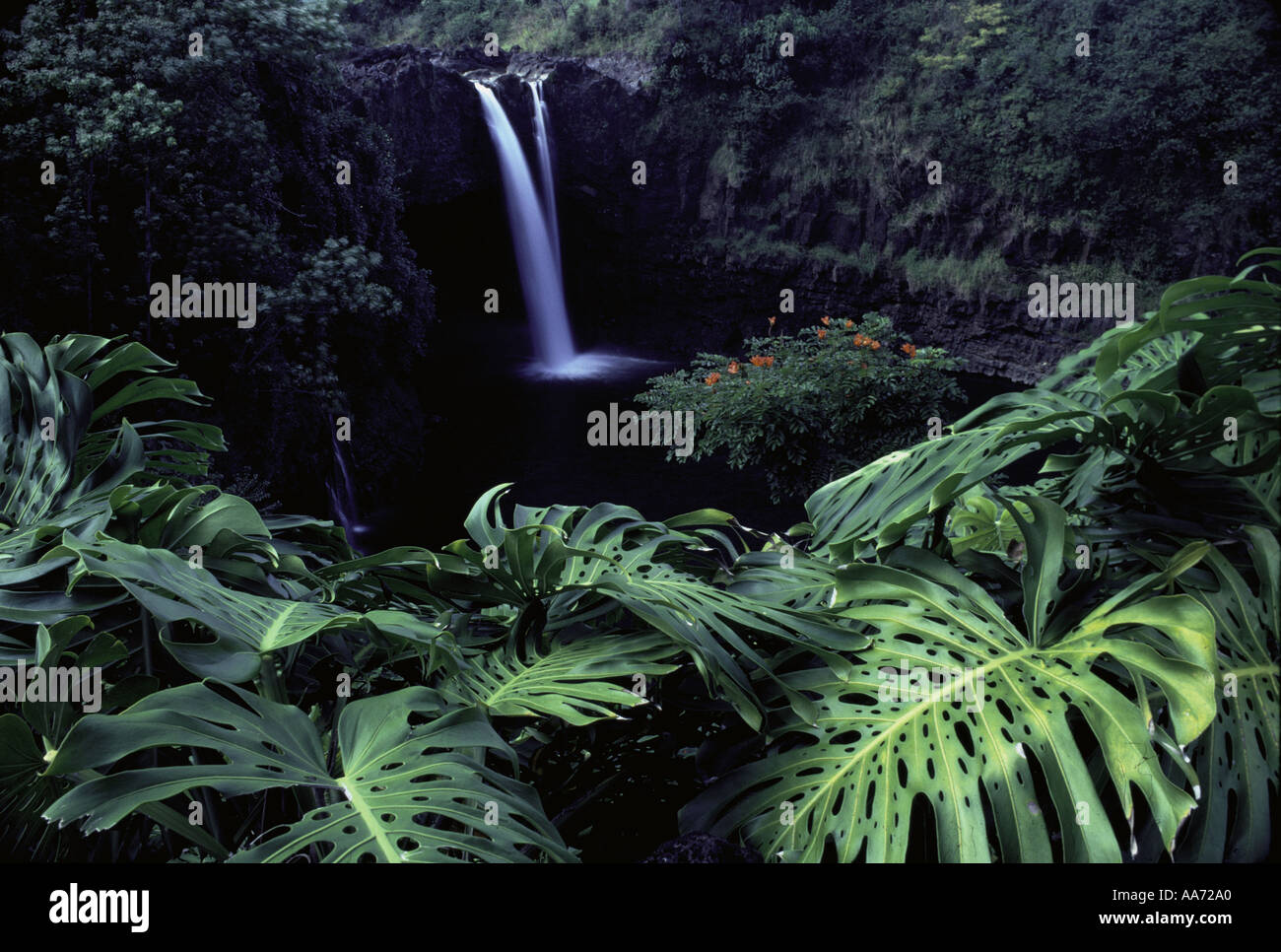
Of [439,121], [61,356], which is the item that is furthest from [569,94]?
[61,356]

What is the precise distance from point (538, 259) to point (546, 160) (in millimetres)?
905

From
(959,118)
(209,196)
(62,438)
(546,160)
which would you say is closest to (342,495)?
(209,196)

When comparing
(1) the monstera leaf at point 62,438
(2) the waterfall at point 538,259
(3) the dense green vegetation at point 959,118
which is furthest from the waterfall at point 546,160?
(1) the monstera leaf at point 62,438

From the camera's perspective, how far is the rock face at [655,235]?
810 cm

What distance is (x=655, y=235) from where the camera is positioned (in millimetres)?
9320

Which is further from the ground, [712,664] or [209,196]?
[209,196]

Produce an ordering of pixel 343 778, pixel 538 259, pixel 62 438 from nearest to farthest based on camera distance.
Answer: pixel 343 778, pixel 62 438, pixel 538 259

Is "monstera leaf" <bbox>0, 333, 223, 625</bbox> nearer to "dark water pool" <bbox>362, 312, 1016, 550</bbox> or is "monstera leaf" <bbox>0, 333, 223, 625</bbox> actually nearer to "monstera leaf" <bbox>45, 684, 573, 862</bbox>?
"monstera leaf" <bbox>45, 684, 573, 862</bbox>

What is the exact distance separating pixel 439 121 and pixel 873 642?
25.4 ft

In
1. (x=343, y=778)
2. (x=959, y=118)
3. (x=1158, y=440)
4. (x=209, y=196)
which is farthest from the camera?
(x=959, y=118)

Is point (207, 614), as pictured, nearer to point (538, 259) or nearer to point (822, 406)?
point (822, 406)

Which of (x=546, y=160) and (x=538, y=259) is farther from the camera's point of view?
(x=538, y=259)

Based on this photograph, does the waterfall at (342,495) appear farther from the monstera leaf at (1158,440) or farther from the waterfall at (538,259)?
the monstera leaf at (1158,440)
